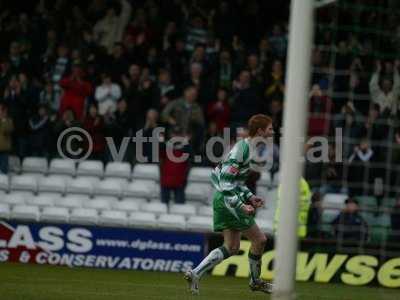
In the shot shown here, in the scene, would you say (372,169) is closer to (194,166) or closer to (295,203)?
(194,166)

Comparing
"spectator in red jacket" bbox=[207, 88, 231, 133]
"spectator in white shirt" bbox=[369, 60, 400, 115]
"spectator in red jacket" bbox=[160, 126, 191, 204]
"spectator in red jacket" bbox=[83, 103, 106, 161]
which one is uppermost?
"spectator in white shirt" bbox=[369, 60, 400, 115]

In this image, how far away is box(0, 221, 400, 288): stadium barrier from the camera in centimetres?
1616

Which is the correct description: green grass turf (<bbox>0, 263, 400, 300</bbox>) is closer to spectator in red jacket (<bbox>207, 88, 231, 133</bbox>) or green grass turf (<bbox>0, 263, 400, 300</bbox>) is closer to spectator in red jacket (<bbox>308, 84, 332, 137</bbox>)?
spectator in red jacket (<bbox>308, 84, 332, 137</bbox>)

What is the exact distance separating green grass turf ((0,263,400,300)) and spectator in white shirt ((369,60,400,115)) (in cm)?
274

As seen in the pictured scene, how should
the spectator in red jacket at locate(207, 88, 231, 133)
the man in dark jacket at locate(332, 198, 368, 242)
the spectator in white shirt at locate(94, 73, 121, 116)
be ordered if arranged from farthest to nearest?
the spectator in white shirt at locate(94, 73, 121, 116) < the spectator in red jacket at locate(207, 88, 231, 133) < the man in dark jacket at locate(332, 198, 368, 242)

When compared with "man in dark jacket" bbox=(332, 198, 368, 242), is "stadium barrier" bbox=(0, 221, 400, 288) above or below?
below

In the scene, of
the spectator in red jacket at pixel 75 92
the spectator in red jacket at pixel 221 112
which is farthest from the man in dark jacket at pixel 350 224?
the spectator in red jacket at pixel 75 92

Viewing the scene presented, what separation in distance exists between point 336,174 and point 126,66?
16.2 ft

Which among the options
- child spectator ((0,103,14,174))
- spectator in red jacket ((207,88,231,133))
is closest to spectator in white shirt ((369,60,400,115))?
spectator in red jacket ((207,88,231,133))

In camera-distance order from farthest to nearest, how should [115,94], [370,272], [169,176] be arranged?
[115,94]
[169,176]
[370,272]

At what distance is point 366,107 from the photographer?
60.0ft

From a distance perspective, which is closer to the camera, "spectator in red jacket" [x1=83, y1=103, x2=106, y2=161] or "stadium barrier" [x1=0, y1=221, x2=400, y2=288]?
"stadium barrier" [x1=0, y1=221, x2=400, y2=288]

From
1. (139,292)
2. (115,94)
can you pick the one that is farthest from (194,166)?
(139,292)

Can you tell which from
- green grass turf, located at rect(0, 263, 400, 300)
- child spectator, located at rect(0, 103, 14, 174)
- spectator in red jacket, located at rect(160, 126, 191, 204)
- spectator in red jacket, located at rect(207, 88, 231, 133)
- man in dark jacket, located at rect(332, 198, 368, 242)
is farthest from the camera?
child spectator, located at rect(0, 103, 14, 174)
